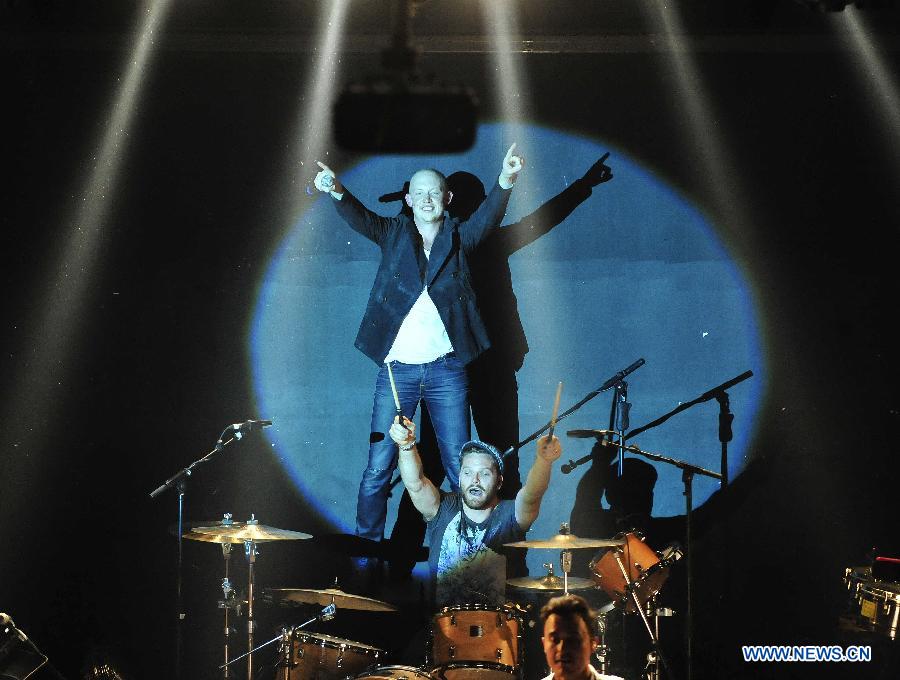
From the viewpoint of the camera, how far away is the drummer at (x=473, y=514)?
23.5 ft

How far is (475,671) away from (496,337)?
8.37ft

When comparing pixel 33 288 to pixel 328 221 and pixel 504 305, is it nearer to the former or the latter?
pixel 328 221

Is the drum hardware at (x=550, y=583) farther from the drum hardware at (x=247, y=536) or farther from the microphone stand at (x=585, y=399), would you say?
the drum hardware at (x=247, y=536)

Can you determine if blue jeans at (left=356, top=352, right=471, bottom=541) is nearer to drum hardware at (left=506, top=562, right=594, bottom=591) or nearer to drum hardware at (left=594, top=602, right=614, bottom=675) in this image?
drum hardware at (left=506, top=562, right=594, bottom=591)

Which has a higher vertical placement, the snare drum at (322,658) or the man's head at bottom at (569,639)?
the man's head at bottom at (569,639)

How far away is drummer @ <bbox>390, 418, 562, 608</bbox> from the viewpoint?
7.17 meters

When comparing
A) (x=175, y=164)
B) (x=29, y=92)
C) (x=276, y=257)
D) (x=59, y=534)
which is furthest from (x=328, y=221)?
(x=59, y=534)

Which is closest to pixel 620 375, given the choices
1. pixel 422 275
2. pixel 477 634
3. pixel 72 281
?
pixel 422 275

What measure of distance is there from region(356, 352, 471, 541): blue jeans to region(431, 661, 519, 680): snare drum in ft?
5.66

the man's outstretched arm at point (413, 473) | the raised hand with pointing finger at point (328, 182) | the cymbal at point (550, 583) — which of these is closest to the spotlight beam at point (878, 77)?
the raised hand with pointing finger at point (328, 182)

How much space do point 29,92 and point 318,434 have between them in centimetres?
322

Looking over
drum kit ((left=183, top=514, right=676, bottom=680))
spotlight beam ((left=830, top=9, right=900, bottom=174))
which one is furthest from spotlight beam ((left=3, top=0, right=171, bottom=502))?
spotlight beam ((left=830, top=9, right=900, bottom=174))

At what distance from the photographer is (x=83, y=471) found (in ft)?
25.4

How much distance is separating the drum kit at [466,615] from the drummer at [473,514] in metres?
0.39
